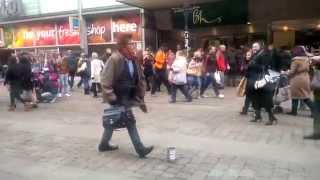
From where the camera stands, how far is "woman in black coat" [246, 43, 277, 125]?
9898mm

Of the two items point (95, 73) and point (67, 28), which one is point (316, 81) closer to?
point (95, 73)

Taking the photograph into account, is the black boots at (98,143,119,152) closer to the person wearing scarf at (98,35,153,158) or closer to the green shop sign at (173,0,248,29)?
the person wearing scarf at (98,35,153,158)

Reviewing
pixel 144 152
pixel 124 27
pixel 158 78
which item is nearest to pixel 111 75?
pixel 144 152

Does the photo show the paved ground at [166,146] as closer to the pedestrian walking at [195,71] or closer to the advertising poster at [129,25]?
the pedestrian walking at [195,71]

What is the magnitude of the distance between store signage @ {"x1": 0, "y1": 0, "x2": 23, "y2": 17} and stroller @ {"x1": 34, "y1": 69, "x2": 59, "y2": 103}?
429 inches

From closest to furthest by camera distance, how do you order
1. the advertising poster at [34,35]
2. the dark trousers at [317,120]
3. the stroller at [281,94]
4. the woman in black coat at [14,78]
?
1. the dark trousers at [317,120]
2. the stroller at [281,94]
3. the woman in black coat at [14,78]
4. the advertising poster at [34,35]

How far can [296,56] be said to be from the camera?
10781 millimetres

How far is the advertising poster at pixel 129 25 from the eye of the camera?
71.6 feet

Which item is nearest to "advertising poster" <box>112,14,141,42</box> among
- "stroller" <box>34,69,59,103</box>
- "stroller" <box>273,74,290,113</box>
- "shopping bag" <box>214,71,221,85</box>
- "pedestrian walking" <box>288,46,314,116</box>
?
"stroller" <box>34,69,59,103</box>

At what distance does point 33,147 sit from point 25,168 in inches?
53.7

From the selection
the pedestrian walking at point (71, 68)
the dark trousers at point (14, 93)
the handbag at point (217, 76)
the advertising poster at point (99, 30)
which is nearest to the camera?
the dark trousers at point (14, 93)

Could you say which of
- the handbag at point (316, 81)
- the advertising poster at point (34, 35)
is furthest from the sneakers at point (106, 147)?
the advertising poster at point (34, 35)

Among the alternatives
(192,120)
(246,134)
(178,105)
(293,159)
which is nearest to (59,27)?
(178,105)

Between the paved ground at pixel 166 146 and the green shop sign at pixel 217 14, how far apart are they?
837cm
